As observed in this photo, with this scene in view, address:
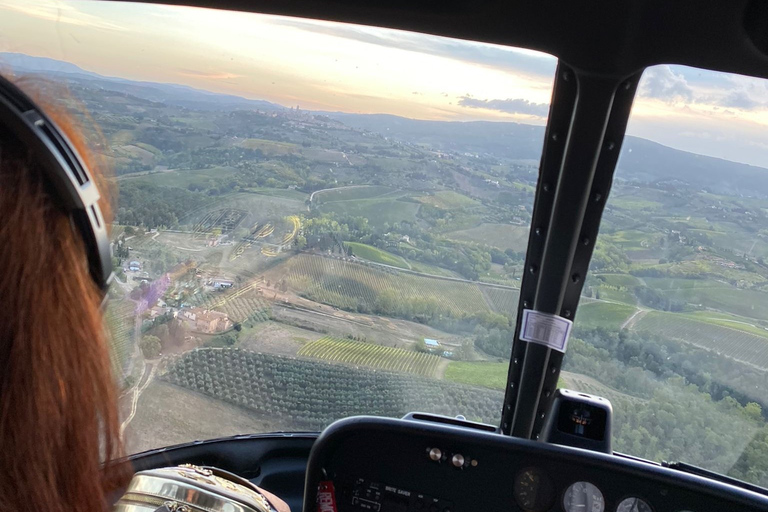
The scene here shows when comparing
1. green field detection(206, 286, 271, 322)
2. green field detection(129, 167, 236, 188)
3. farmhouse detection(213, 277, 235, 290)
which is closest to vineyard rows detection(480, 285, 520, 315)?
green field detection(206, 286, 271, 322)

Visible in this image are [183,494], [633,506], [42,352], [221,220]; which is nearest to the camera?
[42,352]

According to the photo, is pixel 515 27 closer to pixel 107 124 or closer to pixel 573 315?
pixel 573 315

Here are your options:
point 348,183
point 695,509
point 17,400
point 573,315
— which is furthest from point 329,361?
point 17,400

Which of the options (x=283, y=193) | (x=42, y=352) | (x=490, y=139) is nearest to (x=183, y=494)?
(x=42, y=352)

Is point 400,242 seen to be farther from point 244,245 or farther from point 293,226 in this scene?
point 244,245

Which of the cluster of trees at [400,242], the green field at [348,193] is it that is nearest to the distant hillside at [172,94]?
the green field at [348,193]
